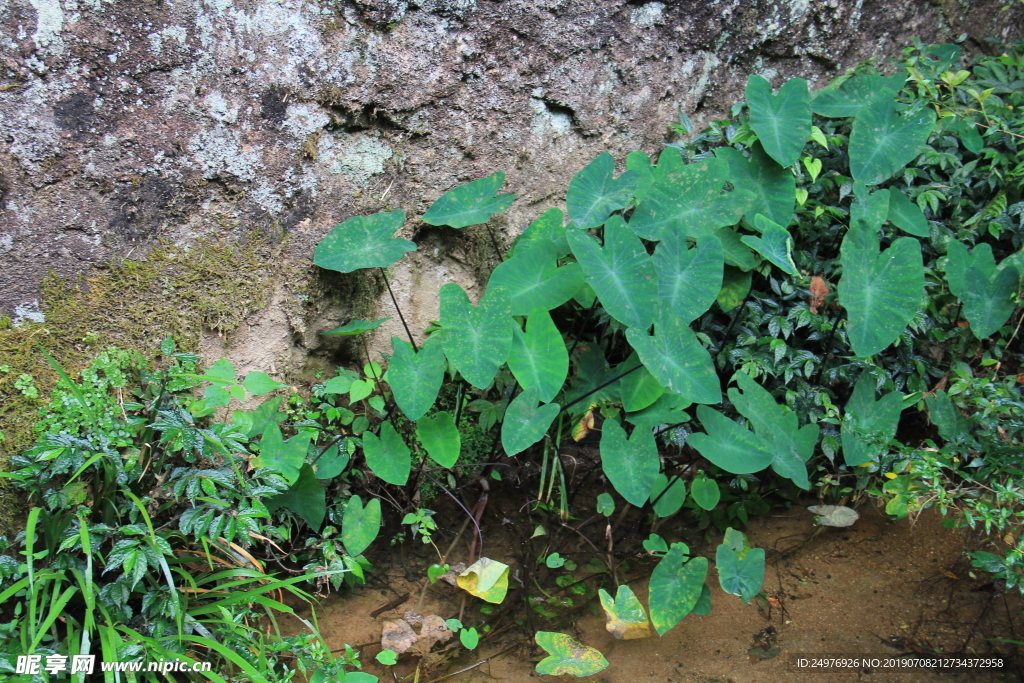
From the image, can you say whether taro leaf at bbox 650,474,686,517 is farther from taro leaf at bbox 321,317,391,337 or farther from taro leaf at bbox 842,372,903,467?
taro leaf at bbox 321,317,391,337

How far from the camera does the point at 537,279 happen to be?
192cm

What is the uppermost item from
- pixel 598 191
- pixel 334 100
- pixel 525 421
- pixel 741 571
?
pixel 334 100

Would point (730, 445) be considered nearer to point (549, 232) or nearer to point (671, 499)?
point (671, 499)

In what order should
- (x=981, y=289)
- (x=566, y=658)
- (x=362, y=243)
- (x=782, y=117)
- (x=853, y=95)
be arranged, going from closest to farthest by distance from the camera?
1. (x=566, y=658)
2. (x=362, y=243)
3. (x=981, y=289)
4. (x=782, y=117)
5. (x=853, y=95)

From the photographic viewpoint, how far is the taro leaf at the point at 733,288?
209cm

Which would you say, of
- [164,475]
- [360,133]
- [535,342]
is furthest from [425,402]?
[360,133]

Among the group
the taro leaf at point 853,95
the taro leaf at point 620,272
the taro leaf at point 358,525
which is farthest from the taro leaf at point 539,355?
the taro leaf at point 853,95

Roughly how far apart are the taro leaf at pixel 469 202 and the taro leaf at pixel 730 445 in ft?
2.71

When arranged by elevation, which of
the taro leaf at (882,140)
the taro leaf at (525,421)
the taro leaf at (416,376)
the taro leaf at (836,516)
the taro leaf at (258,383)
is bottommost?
the taro leaf at (836,516)

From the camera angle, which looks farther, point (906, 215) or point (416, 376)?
point (906, 215)

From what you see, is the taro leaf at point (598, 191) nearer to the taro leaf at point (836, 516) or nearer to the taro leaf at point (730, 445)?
the taro leaf at point (730, 445)

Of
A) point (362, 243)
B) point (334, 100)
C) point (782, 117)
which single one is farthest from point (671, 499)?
point (334, 100)

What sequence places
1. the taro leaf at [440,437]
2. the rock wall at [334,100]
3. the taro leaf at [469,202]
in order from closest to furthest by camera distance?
1. the rock wall at [334,100]
2. the taro leaf at [440,437]
3. the taro leaf at [469,202]

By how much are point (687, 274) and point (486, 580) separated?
3.30 ft
